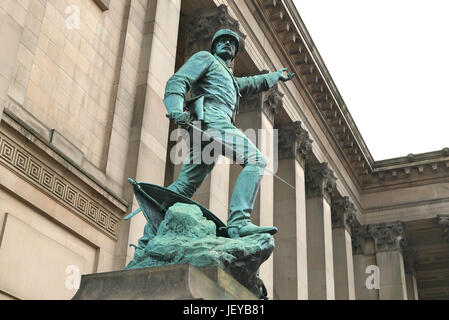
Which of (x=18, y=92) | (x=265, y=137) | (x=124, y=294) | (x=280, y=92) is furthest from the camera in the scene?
(x=280, y=92)

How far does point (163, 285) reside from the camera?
4797mm

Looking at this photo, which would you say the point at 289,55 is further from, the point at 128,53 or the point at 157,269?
the point at 157,269

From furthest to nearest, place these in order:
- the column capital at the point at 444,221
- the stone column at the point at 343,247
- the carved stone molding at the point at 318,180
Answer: the column capital at the point at 444,221, the stone column at the point at 343,247, the carved stone molding at the point at 318,180

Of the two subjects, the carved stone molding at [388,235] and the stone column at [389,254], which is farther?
the carved stone molding at [388,235]

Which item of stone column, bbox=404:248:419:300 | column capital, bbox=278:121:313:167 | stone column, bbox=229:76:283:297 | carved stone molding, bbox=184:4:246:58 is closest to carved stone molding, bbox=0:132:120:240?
stone column, bbox=229:76:283:297

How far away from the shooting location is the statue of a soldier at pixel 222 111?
20.4 ft

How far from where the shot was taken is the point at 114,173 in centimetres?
1247

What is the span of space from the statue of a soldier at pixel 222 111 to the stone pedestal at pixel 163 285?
97cm

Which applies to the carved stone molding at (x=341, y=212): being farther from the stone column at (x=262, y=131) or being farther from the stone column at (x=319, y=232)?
the stone column at (x=262, y=131)

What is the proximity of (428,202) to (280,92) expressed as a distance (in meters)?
13.0

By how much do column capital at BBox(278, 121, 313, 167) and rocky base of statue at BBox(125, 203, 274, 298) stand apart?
17.7 metres

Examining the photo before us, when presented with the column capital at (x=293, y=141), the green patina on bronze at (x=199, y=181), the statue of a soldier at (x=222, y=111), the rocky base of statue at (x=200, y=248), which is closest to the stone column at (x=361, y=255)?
the column capital at (x=293, y=141)
